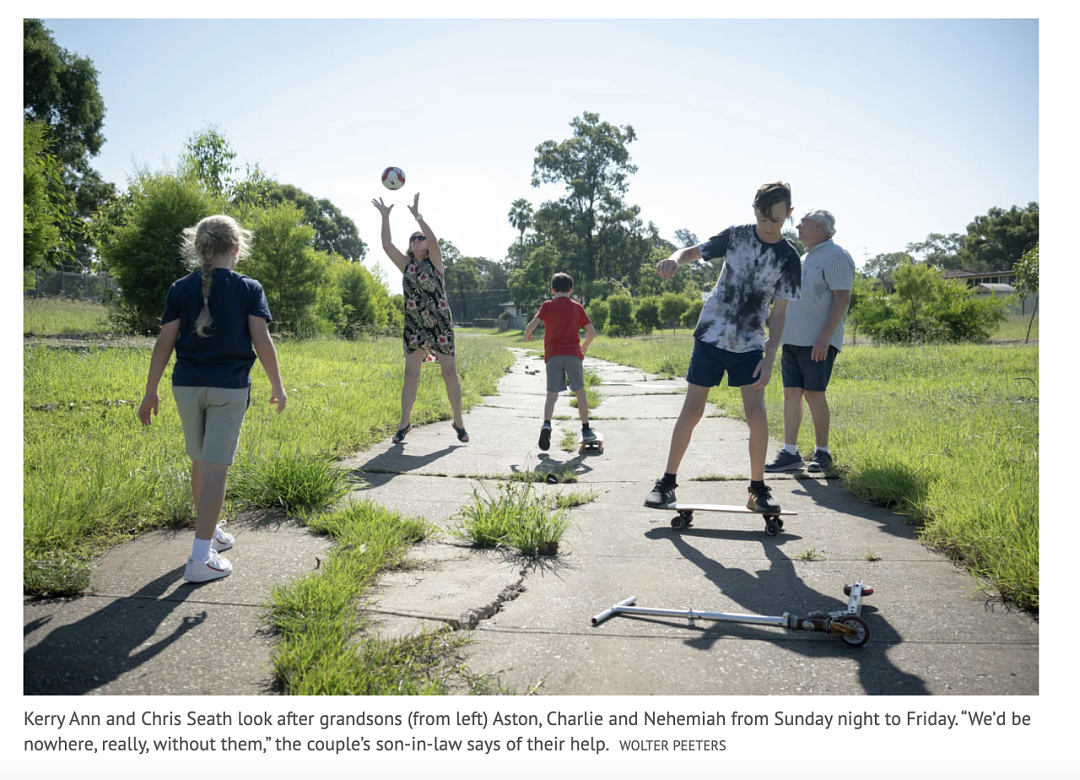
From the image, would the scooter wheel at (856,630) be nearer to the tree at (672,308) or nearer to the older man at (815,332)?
the older man at (815,332)

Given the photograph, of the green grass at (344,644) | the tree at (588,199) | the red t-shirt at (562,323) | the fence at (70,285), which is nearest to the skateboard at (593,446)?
the red t-shirt at (562,323)

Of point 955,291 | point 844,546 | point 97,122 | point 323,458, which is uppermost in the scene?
point 97,122

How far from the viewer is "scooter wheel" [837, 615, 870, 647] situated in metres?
2.22

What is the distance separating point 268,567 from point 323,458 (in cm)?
141

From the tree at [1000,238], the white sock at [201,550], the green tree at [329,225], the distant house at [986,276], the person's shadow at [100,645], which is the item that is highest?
the green tree at [329,225]

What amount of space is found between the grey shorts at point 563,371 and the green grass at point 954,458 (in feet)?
6.26

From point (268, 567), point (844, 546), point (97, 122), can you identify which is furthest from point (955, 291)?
point (97, 122)

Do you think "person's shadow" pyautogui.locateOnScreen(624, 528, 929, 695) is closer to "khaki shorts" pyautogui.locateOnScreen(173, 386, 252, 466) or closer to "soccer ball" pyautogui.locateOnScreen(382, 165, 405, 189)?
"khaki shorts" pyautogui.locateOnScreen(173, 386, 252, 466)

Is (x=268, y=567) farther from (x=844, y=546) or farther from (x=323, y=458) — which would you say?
(x=844, y=546)

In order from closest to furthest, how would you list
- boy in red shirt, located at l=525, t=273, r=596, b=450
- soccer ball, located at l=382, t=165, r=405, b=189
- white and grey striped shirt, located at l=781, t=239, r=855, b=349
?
white and grey striped shirt, located at l=781, t=239, r=855, b=349
soccer ball, located at l=382, t=165, r=405, b=189
boy in red shirt, located at l=525, t=273, r=596, b=450

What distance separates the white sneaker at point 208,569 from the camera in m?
2.72

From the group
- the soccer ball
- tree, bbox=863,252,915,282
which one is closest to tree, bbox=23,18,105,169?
the soccer ball

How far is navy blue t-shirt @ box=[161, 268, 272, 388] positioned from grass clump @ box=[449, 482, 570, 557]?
A: 4.21ft
